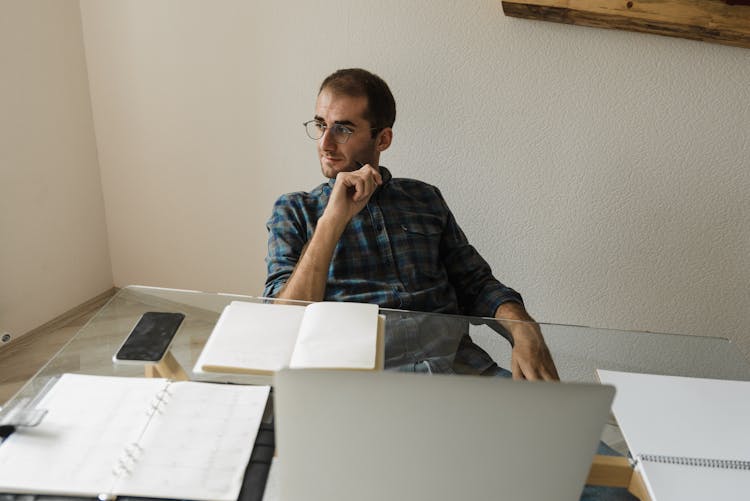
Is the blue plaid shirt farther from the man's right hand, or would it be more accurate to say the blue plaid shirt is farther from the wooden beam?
the wooden beam

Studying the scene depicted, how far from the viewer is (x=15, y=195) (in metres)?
1.98

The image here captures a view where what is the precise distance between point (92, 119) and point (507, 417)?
220 cm

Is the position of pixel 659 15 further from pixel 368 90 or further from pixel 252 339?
pixel 252 339

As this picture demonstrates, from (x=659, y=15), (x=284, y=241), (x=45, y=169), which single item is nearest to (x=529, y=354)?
(x=284, y=241)

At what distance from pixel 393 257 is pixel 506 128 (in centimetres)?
74

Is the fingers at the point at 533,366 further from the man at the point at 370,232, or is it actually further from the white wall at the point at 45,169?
the white wall at the point at 45,169

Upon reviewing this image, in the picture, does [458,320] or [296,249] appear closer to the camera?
[458,320]

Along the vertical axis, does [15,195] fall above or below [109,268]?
above

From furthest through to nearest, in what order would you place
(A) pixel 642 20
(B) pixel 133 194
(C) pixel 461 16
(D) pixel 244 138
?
(B) pixel 133 194
(D) pixel 244 138
(C) pixel 461 16
(A) pixel 642 20

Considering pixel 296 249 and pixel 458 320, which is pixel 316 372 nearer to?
pixel 458 320

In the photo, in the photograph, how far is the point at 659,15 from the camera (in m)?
1.67

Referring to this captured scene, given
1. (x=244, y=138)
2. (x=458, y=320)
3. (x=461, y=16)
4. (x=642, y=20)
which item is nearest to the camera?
(x=458, y=320)

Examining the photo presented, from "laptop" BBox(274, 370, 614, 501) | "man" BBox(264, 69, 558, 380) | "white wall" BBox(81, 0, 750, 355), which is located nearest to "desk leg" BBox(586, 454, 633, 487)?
"laptop" BBox(274, 370, 614, 501)

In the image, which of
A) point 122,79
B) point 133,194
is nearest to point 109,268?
point 133,194
